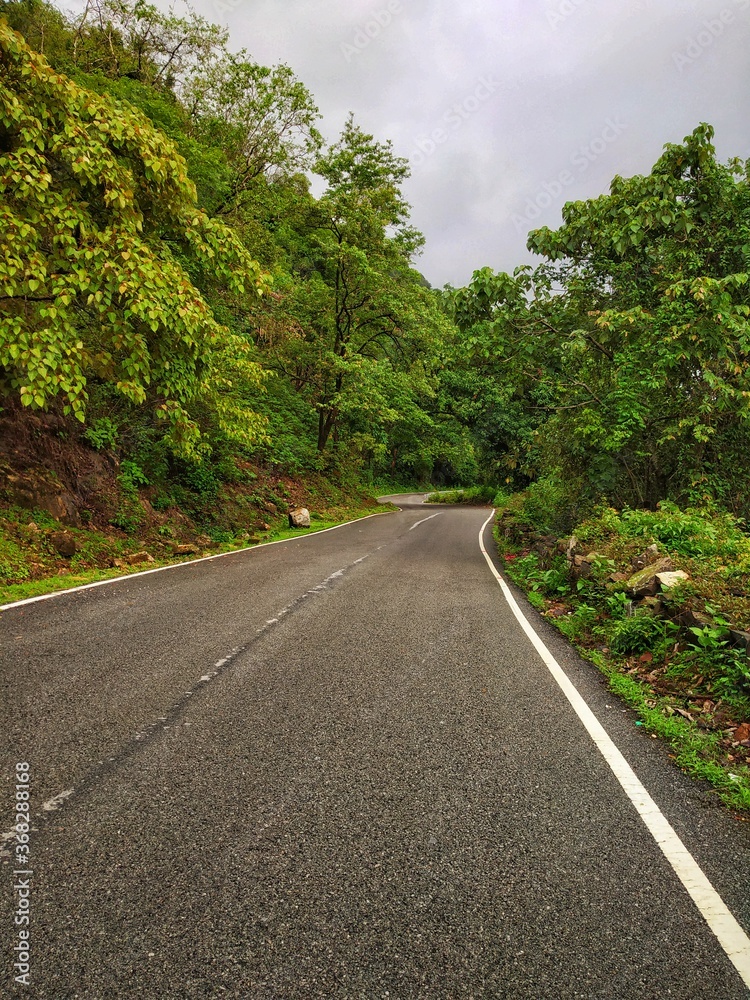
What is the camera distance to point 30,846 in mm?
2184

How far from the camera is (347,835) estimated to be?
2332mm

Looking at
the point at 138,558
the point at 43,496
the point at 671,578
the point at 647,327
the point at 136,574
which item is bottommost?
the point at 136,574

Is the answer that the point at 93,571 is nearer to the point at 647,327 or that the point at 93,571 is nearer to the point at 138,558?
the point at 138,558

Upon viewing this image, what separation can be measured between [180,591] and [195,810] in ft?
16.5

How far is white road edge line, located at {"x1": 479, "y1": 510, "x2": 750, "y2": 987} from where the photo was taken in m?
1.86

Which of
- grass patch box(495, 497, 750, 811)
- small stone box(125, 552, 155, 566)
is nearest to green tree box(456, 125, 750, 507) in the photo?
grass patch box(495, 497, 750, 811)

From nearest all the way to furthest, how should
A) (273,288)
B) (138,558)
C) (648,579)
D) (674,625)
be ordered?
(674,625) → (648,579) → (138,558) → (273,288)

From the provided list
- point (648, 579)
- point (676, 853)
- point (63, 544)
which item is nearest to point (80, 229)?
point (63, 544)

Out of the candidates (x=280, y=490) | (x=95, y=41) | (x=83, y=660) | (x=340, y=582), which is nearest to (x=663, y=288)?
(x=340, y=582)

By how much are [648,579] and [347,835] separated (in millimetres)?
4945

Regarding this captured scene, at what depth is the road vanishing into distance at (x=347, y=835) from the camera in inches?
67.1

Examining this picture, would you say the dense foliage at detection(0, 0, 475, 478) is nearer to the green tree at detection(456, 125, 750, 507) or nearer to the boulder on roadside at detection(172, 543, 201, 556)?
the boulder on roadside at detection(172, 543, 201, 556)

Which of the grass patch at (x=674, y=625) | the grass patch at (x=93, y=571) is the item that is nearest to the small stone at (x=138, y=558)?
the grass patch at (x=93, y=571)

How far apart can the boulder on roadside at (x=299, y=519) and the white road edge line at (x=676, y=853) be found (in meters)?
14.2
